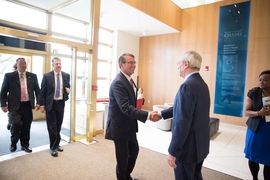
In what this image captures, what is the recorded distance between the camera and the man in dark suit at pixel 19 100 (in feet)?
10.2

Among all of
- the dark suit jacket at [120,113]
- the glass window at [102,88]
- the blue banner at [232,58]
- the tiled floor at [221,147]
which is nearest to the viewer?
the dark suit jacket at [120,113]

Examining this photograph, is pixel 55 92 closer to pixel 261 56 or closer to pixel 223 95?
pixel 223 95

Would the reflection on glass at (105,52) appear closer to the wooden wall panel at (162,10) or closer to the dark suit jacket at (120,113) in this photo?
the wooden wall panel at (162,10)

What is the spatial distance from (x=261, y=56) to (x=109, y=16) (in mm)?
4980

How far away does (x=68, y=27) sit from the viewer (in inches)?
228

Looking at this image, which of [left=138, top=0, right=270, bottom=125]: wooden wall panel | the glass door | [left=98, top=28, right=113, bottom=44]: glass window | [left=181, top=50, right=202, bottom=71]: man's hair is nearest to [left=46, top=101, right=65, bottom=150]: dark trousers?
the glass door

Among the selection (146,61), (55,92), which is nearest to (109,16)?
(146,61)

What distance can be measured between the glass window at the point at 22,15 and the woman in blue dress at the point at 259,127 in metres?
5.52

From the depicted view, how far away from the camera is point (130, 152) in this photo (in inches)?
85.6

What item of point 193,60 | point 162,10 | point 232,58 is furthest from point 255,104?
point 162,10

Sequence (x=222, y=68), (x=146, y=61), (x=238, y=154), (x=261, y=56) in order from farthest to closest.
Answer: (x=146, y=61) → (x=222, y=68) → (x=261, y=56) → (x=238, y=154)

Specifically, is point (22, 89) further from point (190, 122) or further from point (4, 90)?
point (190, 122)

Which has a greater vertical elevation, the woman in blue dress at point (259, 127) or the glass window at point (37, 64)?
the glass window at point (37, 64)

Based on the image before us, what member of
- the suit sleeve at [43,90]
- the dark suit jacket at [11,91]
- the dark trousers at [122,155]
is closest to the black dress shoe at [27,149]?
the dark suit jacket at [11,91]
